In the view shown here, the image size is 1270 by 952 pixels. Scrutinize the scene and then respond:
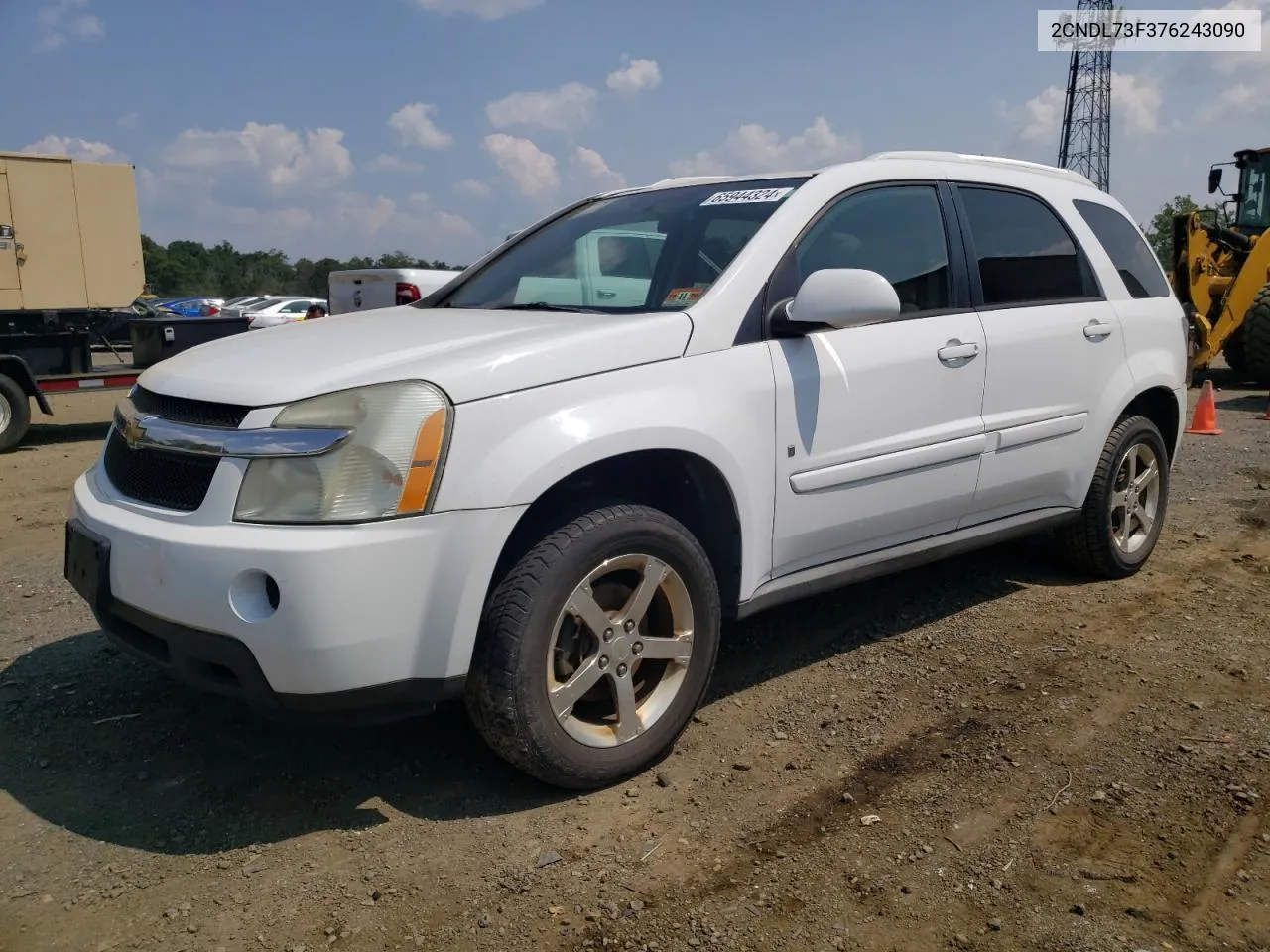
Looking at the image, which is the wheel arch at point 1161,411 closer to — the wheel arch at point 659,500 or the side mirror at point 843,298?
the side mirror at point 843,298

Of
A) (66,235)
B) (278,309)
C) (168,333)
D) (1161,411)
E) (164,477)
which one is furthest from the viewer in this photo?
(278,309)

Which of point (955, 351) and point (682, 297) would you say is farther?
point (955, 351)

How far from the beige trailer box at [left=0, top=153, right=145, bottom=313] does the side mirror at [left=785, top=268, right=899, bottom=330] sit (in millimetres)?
9837

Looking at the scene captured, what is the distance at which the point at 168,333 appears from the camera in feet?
34.6

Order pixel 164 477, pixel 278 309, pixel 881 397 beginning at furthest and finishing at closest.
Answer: pixel 278 309, pixel 881 397, pixel 164 477

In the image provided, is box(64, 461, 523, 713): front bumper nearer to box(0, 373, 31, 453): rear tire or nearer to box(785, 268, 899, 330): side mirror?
box(785, 268, 899, 330): side mirror

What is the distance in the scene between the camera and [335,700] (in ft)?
8.34

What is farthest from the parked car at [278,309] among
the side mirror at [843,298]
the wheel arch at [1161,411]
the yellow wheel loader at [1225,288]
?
the side mirror at [843,298]

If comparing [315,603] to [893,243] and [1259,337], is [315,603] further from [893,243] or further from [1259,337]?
[1259,337]

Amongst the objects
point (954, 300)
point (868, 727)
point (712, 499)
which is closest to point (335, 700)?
point (712, 499)

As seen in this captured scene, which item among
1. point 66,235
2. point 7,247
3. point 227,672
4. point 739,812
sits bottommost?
point 739,812

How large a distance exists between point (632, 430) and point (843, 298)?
806 mm

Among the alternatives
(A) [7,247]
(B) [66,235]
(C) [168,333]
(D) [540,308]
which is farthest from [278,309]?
(D) [540,308]

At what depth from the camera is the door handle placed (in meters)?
3.72
